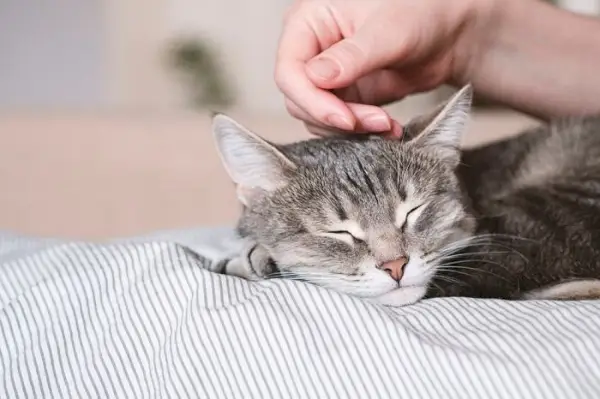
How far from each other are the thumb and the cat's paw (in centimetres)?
28

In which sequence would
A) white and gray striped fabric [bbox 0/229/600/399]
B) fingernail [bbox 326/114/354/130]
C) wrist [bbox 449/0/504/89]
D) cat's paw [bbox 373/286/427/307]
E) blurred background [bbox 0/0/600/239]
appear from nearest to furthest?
white and gray striped fabric [bbox 0/229/600/399]
cat's paw [bbox 373/286/427/307]
fingernail [bbox 326/114/354/130]
wrist [bbox 449/0/504/89]
blurred background [bbox 0/0/600/239]

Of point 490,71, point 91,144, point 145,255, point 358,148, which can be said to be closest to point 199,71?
point 91,144

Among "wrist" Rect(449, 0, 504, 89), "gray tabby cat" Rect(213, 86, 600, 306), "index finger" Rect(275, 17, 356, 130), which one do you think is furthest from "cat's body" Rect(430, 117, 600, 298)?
"index finger" Rect(275, 17, 356, 130)

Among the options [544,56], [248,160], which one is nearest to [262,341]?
[248,160]

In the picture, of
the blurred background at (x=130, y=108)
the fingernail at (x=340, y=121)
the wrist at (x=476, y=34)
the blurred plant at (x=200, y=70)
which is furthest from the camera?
the blurred plant at (x=200, y=70)

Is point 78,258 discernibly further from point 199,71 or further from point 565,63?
point 199,71

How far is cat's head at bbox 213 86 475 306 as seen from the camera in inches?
33.7

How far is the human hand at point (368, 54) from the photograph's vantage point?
0.92 meters

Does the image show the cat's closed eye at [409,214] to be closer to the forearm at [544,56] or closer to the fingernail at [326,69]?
the fingernail at [326,69]

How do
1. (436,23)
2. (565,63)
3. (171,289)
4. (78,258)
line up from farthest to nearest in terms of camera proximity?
1. (565,63)
2. (436,23)
3. (78,258)
4. (171,289)

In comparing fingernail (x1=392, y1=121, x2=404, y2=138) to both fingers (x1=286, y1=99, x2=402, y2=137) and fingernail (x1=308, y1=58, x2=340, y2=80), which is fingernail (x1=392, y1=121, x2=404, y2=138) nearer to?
fingers (x1=286, y1=99, x2=402, y2=137)

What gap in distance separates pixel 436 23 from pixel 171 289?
610 millimetres

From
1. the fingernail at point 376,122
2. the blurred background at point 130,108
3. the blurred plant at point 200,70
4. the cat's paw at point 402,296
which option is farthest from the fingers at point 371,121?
the blurred plant at point 200,70

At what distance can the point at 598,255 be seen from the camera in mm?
901
